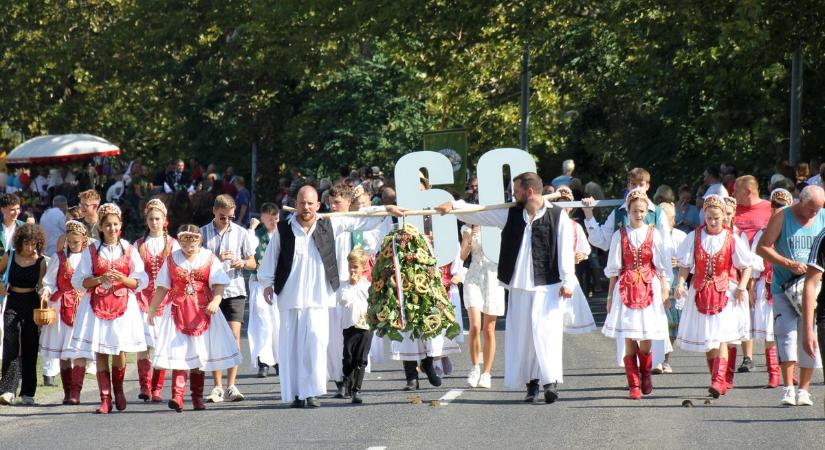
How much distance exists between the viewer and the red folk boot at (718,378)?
1346 centimetres

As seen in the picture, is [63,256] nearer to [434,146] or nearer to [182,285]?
[182,285]

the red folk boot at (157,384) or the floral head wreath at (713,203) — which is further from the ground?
the floral head wreath at (713,203)

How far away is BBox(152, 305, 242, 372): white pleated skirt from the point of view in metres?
13.2

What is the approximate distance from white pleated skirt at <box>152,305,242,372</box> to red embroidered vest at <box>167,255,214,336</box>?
0.17ft

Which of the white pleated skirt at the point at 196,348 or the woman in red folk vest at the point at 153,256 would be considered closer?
the white pleated skirt at the point at 196,348

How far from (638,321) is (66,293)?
5.26m

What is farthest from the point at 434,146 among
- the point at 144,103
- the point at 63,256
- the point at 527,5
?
the point at 144,103

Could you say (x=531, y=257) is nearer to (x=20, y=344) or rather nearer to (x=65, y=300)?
(x=65, y=300)

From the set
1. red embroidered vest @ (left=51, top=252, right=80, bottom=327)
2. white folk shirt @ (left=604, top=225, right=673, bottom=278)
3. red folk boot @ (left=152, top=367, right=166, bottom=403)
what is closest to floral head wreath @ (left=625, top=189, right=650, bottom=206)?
white folk shirt @ (left=604, top=225, right=673, bottom=278)

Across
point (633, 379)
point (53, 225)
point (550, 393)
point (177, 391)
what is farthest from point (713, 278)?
point (53, 225)

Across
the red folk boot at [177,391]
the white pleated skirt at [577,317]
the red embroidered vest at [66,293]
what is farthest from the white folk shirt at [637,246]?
the red embroidered vest at [66,293]

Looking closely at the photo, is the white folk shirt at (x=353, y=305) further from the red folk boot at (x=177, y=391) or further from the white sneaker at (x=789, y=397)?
the white sneaker at (x=789, y=397)

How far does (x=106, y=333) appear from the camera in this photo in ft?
44.1

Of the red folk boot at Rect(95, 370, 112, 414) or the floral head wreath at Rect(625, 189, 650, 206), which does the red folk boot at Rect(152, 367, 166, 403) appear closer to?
the red folk boot at Rect(95, 370, 112, 414)
